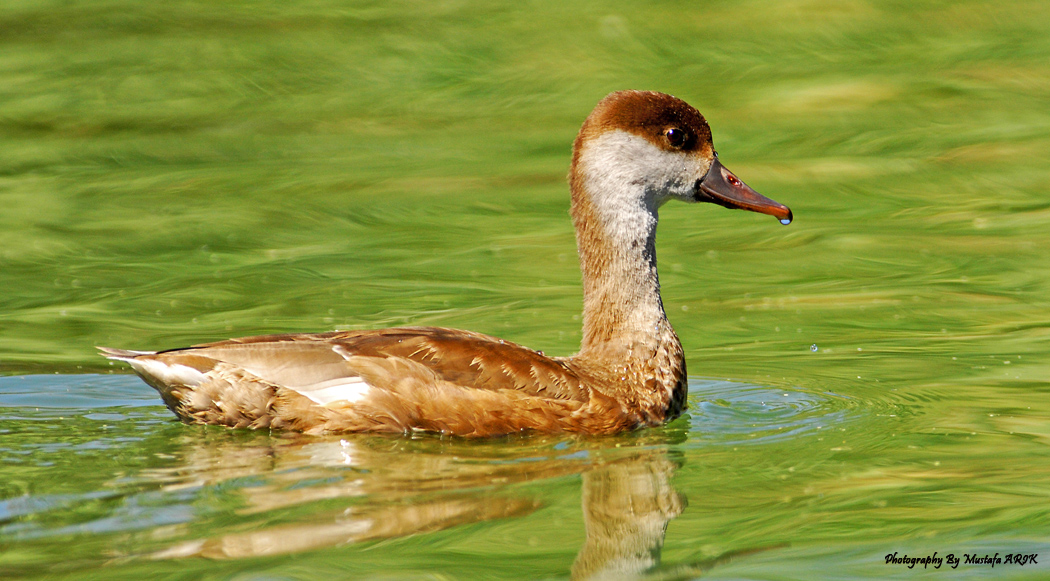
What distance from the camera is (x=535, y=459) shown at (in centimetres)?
658

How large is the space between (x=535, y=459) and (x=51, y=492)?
211 centimetres

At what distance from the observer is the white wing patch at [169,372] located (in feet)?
22.7

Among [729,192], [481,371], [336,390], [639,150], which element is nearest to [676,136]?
[639,150]

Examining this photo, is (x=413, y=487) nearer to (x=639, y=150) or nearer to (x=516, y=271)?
(x=639, y=150)

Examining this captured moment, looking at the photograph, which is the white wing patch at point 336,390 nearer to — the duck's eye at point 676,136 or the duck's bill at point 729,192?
the duck's eye at point 676,136

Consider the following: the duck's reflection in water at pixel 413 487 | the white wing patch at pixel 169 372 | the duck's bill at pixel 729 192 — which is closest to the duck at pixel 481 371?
the white wing patch at pixel 169 372

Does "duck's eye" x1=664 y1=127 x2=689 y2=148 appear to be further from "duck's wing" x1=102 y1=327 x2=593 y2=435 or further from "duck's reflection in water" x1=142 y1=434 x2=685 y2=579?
"duck's reflection in water" x1=142 y1=434 x2=685 y2=579

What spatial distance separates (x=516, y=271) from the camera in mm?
10305

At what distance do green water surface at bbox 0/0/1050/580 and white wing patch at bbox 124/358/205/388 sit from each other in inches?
11.1

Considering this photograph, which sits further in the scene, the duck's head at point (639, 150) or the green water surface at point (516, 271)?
the duck's head at point (639, 150)

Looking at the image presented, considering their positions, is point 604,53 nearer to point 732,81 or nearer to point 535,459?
point 732,81

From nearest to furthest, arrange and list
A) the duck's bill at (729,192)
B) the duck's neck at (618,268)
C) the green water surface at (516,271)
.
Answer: the green water surface at (516,271) < the duck's neck at (618,268) < the duck's bill at (729,192)

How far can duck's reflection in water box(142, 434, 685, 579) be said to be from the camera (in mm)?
5434

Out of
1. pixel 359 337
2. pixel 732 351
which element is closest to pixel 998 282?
pixel 732 351
